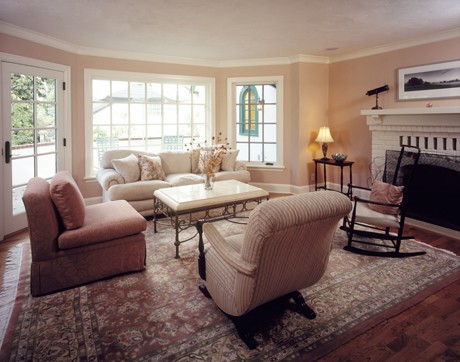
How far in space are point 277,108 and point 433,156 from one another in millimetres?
2708

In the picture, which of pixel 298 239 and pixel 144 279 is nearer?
pixel 298 239

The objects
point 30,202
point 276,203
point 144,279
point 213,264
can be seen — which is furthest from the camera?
point 144,279

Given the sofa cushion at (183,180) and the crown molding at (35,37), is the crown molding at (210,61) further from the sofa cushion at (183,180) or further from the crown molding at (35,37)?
the sofa cushion at (183,180)

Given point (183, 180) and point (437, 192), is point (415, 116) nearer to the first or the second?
point (437, 192)

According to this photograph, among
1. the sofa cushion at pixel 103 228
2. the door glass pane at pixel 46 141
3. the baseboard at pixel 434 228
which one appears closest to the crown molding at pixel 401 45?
the baseboard at pixel 434 228

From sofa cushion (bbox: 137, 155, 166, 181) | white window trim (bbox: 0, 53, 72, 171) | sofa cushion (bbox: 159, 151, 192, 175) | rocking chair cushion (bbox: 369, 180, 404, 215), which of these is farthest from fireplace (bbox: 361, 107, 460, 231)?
white window trim (bbox: 0, 53, 72, 171)

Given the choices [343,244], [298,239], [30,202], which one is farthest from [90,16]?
[343,244]

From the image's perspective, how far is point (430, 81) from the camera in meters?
4.55

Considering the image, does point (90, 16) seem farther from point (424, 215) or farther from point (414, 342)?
point (424, 215)

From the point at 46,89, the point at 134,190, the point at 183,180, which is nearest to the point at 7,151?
the point at 46,89

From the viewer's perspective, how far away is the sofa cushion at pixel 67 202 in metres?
2.59

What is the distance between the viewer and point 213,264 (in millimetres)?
2242

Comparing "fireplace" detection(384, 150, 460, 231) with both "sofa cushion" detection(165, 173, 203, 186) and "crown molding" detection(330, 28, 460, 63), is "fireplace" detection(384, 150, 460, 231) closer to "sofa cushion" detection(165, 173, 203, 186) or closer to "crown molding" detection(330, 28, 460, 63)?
"crown molding" detection(330, 28, 460, 63)

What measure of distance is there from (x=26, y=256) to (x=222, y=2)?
10.5 feet
